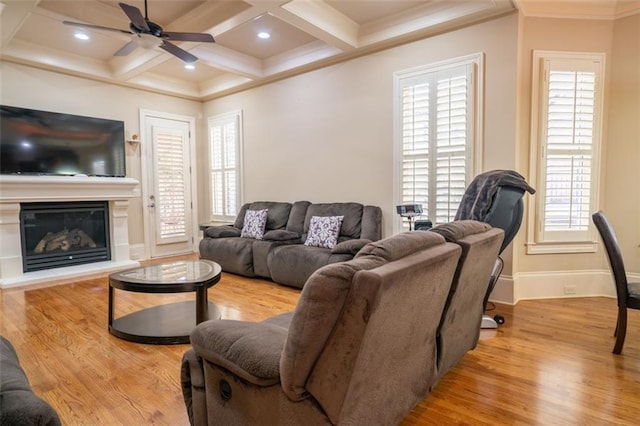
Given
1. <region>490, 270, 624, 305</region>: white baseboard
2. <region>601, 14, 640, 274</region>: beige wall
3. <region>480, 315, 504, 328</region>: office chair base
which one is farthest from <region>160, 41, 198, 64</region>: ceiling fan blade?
<region>601, 14, 640, 274</region>: beige wall

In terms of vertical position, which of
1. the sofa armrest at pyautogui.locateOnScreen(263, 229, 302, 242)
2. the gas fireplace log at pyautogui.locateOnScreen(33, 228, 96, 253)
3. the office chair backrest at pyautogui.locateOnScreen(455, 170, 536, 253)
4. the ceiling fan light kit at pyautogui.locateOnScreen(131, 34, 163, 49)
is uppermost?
the ceiling fan light kit at pyautogui.locateOnScreen(131, 34, 163, 49)

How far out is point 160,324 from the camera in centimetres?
295

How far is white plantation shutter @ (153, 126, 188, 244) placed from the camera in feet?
19.8

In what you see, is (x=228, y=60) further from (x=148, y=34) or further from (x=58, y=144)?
(x=58, y=144)

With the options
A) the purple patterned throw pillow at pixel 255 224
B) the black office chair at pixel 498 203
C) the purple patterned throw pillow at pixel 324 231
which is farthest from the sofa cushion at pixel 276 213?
the black office chair at pixel 498 203

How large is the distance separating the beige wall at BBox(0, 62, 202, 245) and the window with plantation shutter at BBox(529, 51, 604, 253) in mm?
5411

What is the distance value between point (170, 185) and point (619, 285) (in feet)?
19.6

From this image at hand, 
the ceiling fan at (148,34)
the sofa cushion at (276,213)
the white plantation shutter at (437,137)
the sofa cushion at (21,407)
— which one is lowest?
the sofa cushion at (21,407)

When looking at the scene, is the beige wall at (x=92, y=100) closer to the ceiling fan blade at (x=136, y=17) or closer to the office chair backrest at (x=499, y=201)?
the ceiling fan blade at (x=136, y=17)

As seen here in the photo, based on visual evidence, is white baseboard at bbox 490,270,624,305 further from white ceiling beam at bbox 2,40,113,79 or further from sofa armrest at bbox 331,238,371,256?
white ceiling beam at bbox 2,40,113,79

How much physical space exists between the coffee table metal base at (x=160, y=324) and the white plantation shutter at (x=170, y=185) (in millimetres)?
3005

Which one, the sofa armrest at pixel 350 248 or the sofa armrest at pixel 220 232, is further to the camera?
the sofa armrest at pixel 220 232

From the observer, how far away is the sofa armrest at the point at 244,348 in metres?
1.26

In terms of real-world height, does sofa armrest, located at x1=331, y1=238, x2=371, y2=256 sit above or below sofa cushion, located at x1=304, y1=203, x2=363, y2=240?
below
